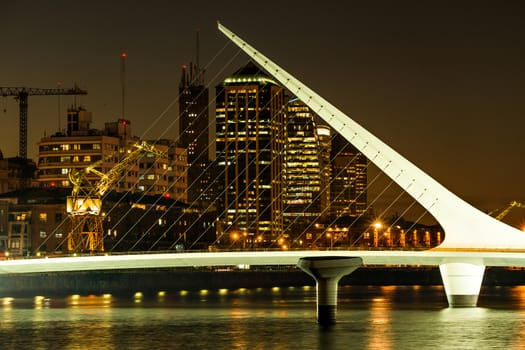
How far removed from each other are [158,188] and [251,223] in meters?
22.2

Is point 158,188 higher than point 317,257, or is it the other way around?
point 158,188

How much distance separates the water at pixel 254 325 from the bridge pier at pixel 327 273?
767mm

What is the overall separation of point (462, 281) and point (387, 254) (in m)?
7.58

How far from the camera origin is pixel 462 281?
62.1 metres

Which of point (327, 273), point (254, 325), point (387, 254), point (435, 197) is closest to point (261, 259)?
point (254, 325)

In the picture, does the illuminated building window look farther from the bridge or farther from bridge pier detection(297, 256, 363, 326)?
bridge pier detection(297, 256, 363, 326)

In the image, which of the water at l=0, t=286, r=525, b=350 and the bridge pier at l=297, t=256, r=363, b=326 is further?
the bridge pier at l=297, t=256, r=363, b=326

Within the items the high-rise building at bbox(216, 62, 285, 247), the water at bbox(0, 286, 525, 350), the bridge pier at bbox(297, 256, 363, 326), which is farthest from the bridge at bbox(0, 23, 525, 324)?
the high-rise building at bbox(216, 62, 285, 247)

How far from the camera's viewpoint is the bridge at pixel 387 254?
55688mm

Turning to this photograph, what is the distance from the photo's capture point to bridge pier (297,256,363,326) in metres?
54.5

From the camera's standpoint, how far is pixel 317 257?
5566 cm

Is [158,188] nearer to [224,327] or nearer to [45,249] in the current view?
[45,249]

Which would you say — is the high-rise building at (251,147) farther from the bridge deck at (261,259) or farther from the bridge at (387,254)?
the bridge deck at (261,259)

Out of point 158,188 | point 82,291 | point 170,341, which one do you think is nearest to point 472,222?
point 170,341
